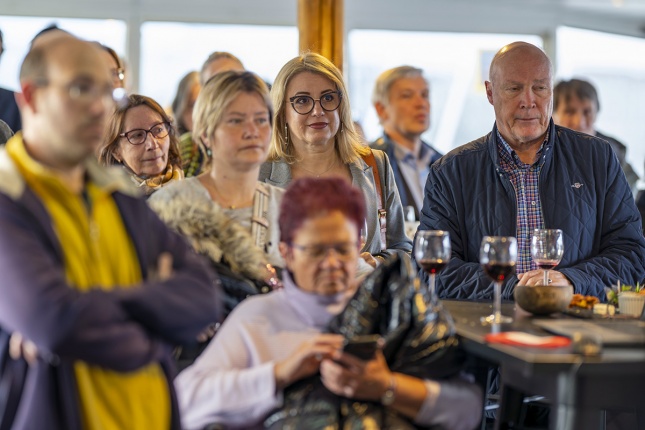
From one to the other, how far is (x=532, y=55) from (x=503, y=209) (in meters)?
0.64

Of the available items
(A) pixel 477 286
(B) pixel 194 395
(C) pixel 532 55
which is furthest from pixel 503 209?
(B) pixel 194 395

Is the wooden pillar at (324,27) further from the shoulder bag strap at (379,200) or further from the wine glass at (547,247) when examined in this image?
the wine glass at (547,247)

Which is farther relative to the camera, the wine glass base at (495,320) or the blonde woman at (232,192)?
the blonde woman at (232,192)

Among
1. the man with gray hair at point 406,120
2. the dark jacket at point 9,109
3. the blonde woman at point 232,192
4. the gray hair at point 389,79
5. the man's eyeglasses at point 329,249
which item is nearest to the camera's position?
the man's eyeglasses at point 329,249

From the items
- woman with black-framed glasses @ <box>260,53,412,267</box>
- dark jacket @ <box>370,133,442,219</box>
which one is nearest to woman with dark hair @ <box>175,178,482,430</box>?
woman with black-framed glasses @ <box>260,53,412,267</box>

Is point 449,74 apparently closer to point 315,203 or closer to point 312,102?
point 312,102

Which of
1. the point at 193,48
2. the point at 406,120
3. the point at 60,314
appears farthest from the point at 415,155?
the point at 60,314

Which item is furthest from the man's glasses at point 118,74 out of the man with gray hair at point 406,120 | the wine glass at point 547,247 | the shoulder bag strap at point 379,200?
the wine glass at point 547,247

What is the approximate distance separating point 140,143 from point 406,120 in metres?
2.83

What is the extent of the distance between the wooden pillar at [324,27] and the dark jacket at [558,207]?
1911mm

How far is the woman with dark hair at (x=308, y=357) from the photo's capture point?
7.86 feet

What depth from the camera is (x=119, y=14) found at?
882 cm

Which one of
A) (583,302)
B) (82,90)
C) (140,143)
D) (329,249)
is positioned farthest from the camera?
(140,143)

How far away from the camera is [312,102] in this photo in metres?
3.76
